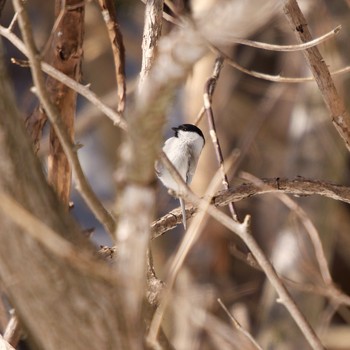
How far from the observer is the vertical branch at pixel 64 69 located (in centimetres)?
135

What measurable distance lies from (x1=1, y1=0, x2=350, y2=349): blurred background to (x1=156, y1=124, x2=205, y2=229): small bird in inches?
56.4

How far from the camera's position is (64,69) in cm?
136

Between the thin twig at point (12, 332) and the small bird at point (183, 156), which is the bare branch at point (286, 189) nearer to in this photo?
the small bird at point (183, 156)

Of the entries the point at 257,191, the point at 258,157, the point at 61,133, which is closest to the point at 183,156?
the point at 257,191

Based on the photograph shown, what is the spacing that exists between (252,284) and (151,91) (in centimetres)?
262

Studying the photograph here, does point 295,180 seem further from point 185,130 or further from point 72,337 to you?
point 72,337

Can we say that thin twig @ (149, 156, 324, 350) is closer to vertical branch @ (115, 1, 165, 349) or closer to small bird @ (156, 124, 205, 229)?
vertical branch @ (115, 1, 165, 349)

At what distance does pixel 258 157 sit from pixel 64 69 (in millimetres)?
1709

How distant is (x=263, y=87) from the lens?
3.64 m

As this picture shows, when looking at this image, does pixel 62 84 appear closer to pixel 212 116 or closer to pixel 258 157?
pixel 212 116

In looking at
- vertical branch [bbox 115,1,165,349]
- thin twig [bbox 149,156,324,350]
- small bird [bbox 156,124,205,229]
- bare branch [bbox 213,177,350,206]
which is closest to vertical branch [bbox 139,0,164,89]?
small bird [bbox 156,124,205,229]

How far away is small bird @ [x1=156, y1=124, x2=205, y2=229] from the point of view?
1090 mm

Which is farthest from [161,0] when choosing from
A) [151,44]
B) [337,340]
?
[337,340]

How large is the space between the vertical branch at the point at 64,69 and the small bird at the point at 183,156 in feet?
0.97
